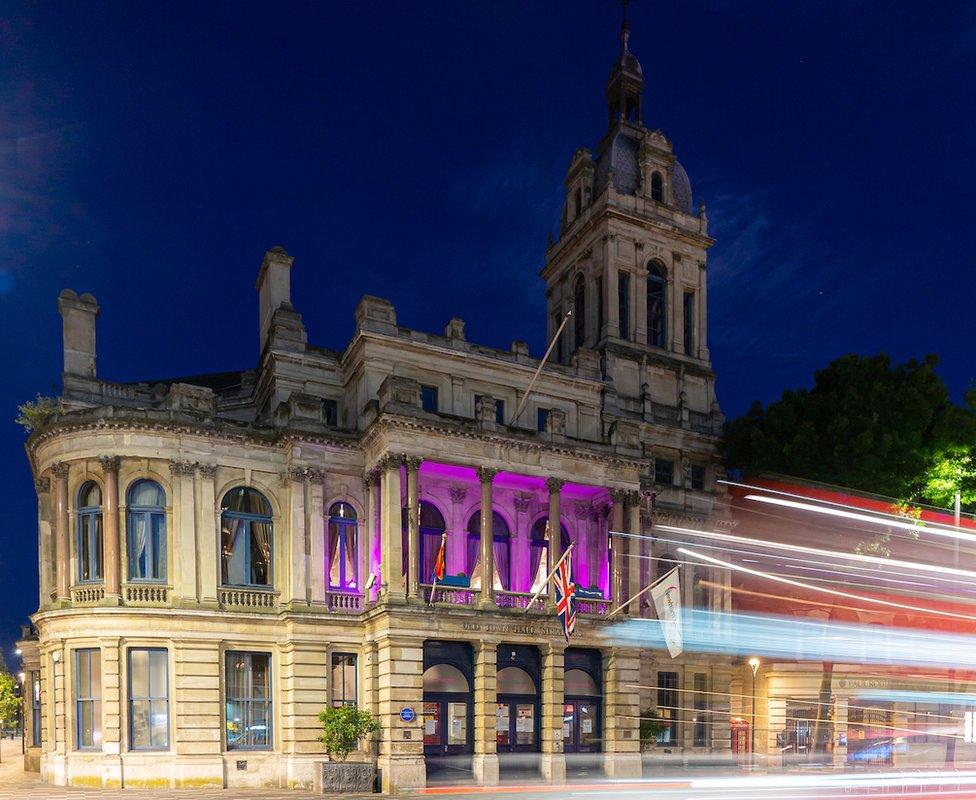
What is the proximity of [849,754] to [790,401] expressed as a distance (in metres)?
17.3

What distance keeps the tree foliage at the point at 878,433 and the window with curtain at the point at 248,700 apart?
995 inches

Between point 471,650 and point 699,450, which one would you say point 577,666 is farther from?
point 699,450

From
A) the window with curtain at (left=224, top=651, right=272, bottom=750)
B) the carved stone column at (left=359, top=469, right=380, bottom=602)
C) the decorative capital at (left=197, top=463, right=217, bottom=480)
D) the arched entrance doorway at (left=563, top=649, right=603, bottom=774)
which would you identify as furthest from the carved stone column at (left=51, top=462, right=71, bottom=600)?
the arched entrance doorway at (left=563, top=649, right=603, bottom=774)

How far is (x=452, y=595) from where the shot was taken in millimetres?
32344

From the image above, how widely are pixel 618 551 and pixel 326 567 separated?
1212cm

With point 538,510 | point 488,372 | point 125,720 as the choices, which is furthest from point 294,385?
point 125,720

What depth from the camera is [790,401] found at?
4184cm

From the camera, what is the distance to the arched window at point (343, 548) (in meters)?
33.5

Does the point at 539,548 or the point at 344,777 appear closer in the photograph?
the point at 344,777

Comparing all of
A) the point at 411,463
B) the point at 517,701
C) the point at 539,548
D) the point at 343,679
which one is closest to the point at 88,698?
the point at 343,679

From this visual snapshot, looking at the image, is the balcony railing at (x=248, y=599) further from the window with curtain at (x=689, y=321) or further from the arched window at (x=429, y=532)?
the window with curtain at (x=689, y=321)

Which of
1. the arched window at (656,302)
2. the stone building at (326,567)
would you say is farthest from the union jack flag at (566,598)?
the arched window at (656,302)

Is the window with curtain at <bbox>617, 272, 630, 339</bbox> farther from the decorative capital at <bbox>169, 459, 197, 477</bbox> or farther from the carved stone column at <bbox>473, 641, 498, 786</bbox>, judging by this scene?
the decorative capital at <bbox>169, 459, 197, 477</bbox>

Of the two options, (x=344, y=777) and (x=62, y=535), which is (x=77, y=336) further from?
(x=344, y=777)
